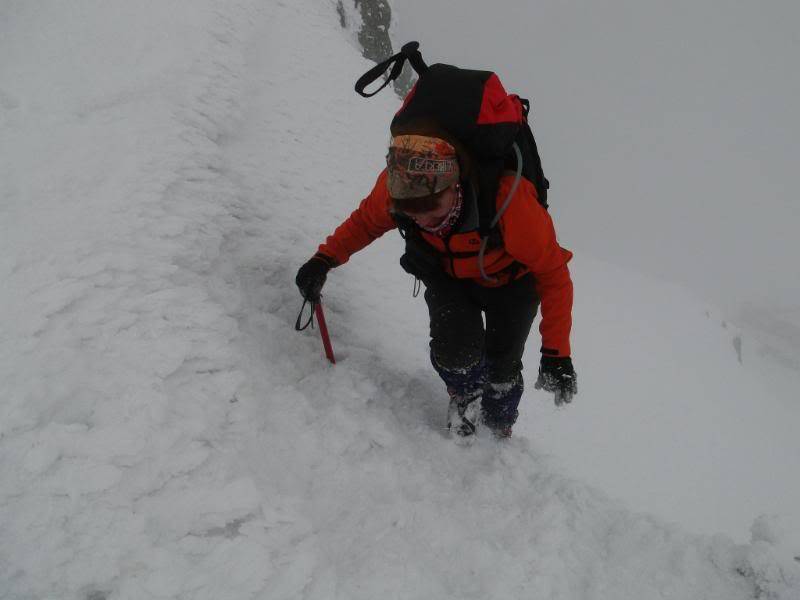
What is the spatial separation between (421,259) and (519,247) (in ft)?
2.16

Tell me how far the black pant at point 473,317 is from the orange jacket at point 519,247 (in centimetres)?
11

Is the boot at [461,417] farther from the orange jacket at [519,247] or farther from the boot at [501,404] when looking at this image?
the orange jacket at [519,247]

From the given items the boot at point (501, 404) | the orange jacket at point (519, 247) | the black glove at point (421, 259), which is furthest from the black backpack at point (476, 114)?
the boot at point (501, 404)

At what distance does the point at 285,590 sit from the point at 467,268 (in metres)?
1.77

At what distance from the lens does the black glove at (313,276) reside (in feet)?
9.98

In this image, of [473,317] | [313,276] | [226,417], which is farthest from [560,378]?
[226,417]

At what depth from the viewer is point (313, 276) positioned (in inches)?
120

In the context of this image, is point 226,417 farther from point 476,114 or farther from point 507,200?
point 476,114

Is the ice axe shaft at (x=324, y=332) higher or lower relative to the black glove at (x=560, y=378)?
lower

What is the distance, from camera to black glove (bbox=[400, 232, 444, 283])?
2688 millimetres

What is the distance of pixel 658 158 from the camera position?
15075 cm

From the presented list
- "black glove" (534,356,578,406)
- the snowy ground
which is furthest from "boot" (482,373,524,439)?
"black glove" (534,356,578,406)

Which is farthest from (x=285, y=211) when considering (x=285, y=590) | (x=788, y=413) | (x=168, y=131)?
(x=788, y=413)

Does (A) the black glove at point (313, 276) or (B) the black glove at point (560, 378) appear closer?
(B) the black glove at point (560, 378)
